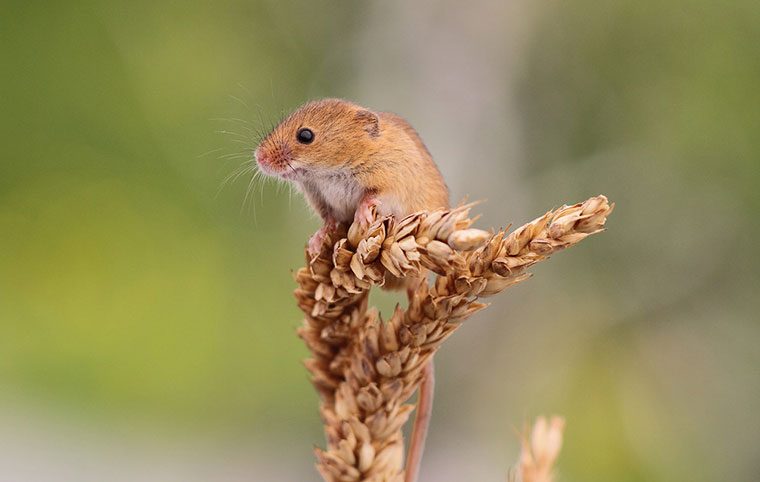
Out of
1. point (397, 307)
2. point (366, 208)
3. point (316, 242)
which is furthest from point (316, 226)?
point (397, 307)

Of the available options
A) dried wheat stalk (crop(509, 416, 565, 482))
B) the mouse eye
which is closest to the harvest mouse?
the mouse eye

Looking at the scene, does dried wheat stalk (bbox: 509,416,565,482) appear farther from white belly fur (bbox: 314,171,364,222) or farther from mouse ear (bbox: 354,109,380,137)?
mouse ear (bbox: 354,109,380,137)

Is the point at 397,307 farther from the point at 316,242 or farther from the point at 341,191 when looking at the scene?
the point at 341,191

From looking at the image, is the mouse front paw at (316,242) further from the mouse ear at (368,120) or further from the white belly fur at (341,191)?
the mouse ear at (368,120)

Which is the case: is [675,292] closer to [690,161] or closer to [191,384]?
[690,161]

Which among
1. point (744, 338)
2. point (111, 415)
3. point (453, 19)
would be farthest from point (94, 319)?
point (744, 338)

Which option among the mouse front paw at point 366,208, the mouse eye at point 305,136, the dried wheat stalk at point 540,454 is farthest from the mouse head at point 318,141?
the dried wheat stalk at point 540,454

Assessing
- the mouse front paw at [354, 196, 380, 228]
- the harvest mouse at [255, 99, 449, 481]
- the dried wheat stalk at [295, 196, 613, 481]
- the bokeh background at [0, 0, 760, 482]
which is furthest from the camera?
the bokeh background at [0, 0, 760, 482]
